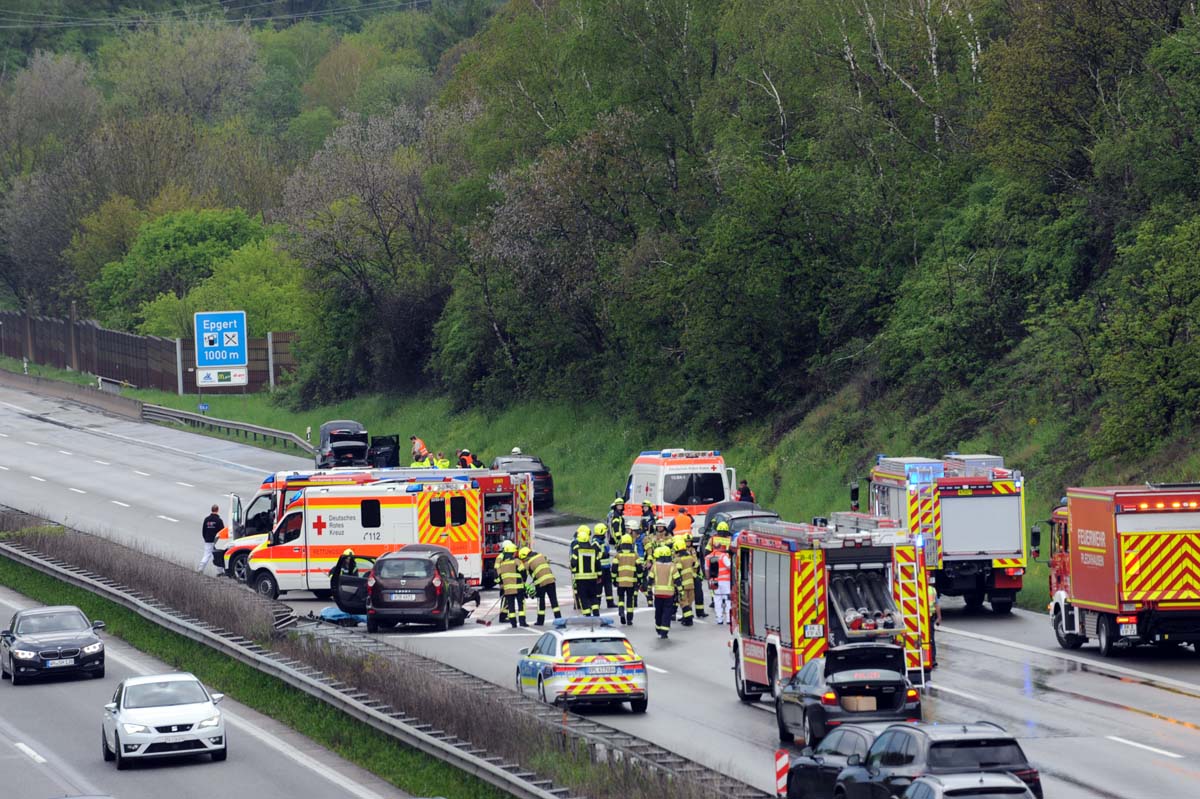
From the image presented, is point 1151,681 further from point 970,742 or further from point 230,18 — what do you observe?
point 230,18

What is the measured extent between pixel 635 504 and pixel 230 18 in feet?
439

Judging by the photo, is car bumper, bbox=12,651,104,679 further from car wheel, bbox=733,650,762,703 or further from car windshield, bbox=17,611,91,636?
car wheel, bbox=733,650,762,703

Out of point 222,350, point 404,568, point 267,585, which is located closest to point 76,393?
point 222,350

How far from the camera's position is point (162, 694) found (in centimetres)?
2242

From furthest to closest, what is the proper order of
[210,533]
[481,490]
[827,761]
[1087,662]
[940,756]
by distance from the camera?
Answer: [210,533]
[481,490]
[1087,662]
[827,761]
[940,756]

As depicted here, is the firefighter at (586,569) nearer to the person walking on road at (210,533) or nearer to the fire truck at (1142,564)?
the fire truck at (1142,564)

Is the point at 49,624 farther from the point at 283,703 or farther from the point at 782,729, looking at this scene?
the point at 782,729

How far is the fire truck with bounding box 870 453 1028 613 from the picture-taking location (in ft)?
106

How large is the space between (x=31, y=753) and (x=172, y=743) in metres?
2.30

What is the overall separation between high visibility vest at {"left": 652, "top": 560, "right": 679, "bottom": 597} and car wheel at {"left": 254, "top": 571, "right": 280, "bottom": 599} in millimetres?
9522

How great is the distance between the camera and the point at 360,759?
A: 22.1m

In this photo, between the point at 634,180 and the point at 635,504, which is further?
the point at 634,180

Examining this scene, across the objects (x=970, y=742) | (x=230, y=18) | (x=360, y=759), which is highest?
(x=230, y=18)

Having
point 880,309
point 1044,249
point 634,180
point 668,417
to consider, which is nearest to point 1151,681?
point 1044,249
